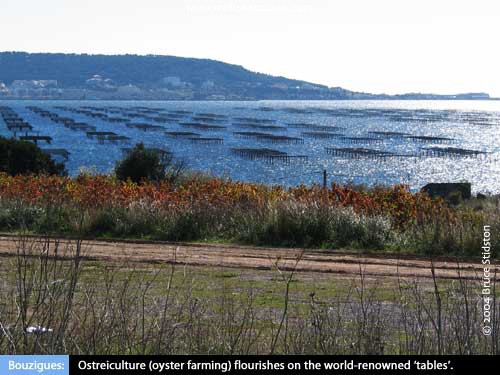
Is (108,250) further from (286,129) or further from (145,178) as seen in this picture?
(286,129)

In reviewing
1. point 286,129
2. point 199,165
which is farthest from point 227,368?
point 286,129

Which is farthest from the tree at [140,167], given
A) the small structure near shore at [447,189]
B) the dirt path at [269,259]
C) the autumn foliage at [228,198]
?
the dirt path at [269,259]

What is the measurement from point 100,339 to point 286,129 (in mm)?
126594

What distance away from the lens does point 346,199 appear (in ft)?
55.2

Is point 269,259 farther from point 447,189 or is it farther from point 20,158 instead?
point 447,189

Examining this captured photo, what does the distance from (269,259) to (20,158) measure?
81.1 feet

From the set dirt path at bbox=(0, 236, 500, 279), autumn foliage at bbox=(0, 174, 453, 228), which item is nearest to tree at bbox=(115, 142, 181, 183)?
autumn foliage at bbox=(0, 174, 453, 228)

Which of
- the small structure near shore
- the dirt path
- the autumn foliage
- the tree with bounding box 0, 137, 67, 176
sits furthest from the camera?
the small structure near shore

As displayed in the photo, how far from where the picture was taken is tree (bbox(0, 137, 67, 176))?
109 feet

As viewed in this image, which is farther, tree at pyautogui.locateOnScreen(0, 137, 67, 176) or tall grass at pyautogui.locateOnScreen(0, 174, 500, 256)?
tree at pyautogui.locateOnScreen(0, 137, 67, 176)

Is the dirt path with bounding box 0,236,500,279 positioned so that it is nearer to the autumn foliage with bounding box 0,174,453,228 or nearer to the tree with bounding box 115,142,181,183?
the autumn foliage with bounding box 0,174,453,228

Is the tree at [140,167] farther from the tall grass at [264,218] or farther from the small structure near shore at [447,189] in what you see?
the small structure near shore at [447,189]

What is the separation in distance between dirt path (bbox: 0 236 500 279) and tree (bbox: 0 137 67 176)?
19.6 metres

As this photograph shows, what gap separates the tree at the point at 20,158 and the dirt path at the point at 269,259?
1965 cm
